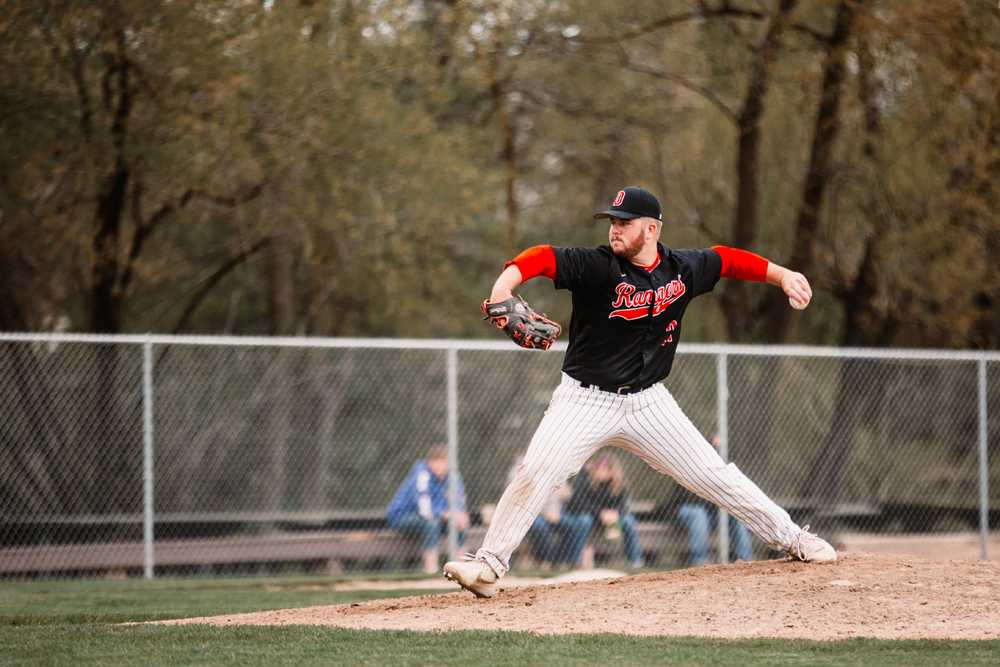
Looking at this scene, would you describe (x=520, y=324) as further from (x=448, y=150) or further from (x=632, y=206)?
(x=448, y=150)

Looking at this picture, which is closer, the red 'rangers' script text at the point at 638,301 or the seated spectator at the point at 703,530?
the red 'rangers' script text at the point at 638,301

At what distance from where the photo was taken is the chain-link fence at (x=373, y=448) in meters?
Answer: 10.5

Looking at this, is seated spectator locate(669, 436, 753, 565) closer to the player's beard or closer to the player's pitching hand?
the player's pitching hand

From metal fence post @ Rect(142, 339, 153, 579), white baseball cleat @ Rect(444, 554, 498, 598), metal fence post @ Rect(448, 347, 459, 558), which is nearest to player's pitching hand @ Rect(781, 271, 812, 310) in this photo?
white baseball cleat @ Rect(444, 554, 498, 598)

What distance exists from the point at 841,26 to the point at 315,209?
614 cm

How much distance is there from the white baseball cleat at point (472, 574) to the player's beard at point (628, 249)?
5.37 feet

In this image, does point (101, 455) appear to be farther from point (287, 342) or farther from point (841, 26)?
point (841, 26)

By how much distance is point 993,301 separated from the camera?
644 inches

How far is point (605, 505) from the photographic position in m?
11.3

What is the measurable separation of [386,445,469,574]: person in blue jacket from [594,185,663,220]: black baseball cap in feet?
17.9

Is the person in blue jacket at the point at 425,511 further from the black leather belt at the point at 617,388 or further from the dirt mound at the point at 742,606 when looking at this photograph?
the black leather belt at the point at 617,388

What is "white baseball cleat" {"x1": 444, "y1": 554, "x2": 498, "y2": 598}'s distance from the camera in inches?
235

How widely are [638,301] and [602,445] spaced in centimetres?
75

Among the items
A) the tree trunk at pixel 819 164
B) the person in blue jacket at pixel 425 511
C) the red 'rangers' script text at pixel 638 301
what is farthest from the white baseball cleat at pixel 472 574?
the tree trunk at pixel 819 164
